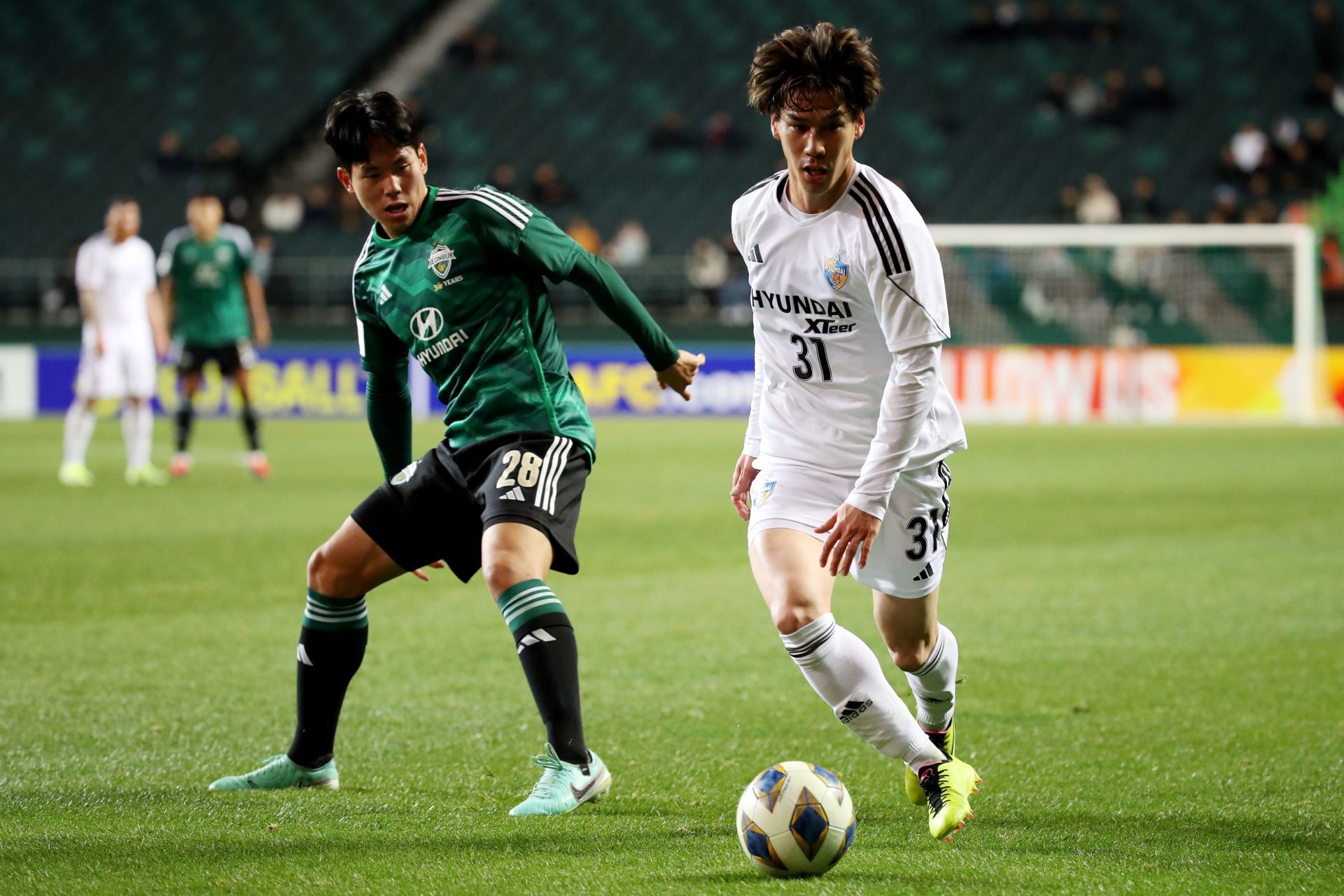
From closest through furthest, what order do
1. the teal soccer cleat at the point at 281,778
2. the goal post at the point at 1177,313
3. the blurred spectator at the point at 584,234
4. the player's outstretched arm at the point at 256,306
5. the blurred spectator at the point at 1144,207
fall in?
the teal soccer cleat at the point at 281,778 → the player's outstretched arm at the point at 256,306 → the goal post at the point at 1177,313 → the blurred spectator at the point at 584,234 → the blurred spectator at the point at 1144,207

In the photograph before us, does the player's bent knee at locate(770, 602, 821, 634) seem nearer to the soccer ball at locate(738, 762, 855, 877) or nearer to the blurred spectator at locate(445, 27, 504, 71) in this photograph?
the soccer ball at locate(738, 762, 855, 877)

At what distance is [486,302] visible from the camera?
4207 millimetres

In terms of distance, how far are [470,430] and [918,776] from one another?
141 cm

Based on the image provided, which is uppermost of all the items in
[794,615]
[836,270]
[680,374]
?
[836,270]

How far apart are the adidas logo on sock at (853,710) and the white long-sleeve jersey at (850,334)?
45 cm

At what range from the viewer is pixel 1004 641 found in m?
6.83

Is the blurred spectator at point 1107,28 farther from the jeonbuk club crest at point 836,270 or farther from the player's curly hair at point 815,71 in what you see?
the jeonbuk club crest at point 836,270

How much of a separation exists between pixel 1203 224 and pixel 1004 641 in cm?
1834

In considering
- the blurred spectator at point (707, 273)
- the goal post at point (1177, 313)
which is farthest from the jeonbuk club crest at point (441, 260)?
the blurred spectator at point (707, 273)

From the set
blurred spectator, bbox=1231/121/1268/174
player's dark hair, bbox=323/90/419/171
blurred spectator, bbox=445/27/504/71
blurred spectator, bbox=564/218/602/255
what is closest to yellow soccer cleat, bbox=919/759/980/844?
player's dark hair, bbox=323/90/419/171

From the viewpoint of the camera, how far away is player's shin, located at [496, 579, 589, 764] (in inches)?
157

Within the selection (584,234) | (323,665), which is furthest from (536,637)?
(584,234)

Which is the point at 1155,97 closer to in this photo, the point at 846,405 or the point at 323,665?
the point at 846,405

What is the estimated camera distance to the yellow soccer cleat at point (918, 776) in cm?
413
